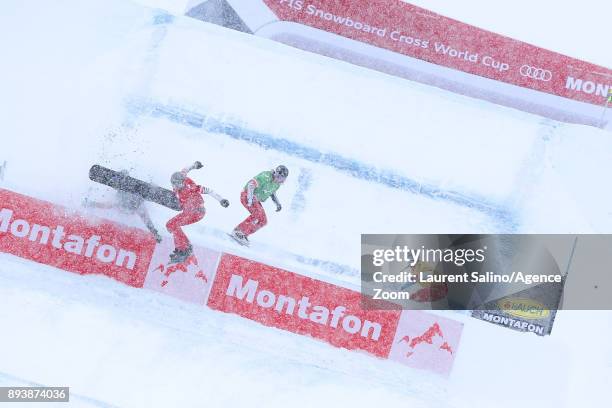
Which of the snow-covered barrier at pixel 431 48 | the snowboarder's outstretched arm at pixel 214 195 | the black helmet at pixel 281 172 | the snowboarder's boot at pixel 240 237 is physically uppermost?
the snow-covered barrier at pixel 431 48

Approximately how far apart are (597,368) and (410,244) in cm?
220

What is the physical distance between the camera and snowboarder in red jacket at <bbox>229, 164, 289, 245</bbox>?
5.91 metres

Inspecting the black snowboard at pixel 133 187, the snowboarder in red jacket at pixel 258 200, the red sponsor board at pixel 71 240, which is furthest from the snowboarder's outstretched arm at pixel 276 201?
the red sponsor board at pixel 71 240

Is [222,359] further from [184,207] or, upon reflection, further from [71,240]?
[71,240]

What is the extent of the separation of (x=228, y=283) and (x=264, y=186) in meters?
1.03

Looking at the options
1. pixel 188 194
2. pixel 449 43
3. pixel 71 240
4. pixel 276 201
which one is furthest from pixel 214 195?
pixel 449 43

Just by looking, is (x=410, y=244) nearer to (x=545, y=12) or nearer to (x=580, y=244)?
(x=580, y=244)

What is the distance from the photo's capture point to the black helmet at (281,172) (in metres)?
5.94

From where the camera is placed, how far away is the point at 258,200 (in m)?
5.93

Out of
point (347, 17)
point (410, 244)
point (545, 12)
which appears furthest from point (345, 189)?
point (545, 12)

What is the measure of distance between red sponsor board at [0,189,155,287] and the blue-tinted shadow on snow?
1.22m

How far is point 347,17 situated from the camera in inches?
236

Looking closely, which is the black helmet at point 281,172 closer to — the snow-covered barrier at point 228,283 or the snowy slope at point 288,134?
the snowy slope at point 288,134

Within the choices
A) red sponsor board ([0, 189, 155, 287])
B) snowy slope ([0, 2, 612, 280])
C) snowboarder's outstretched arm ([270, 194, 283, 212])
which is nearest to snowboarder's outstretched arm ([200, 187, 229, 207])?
snowy slope ([0, 2, 612, 280])
